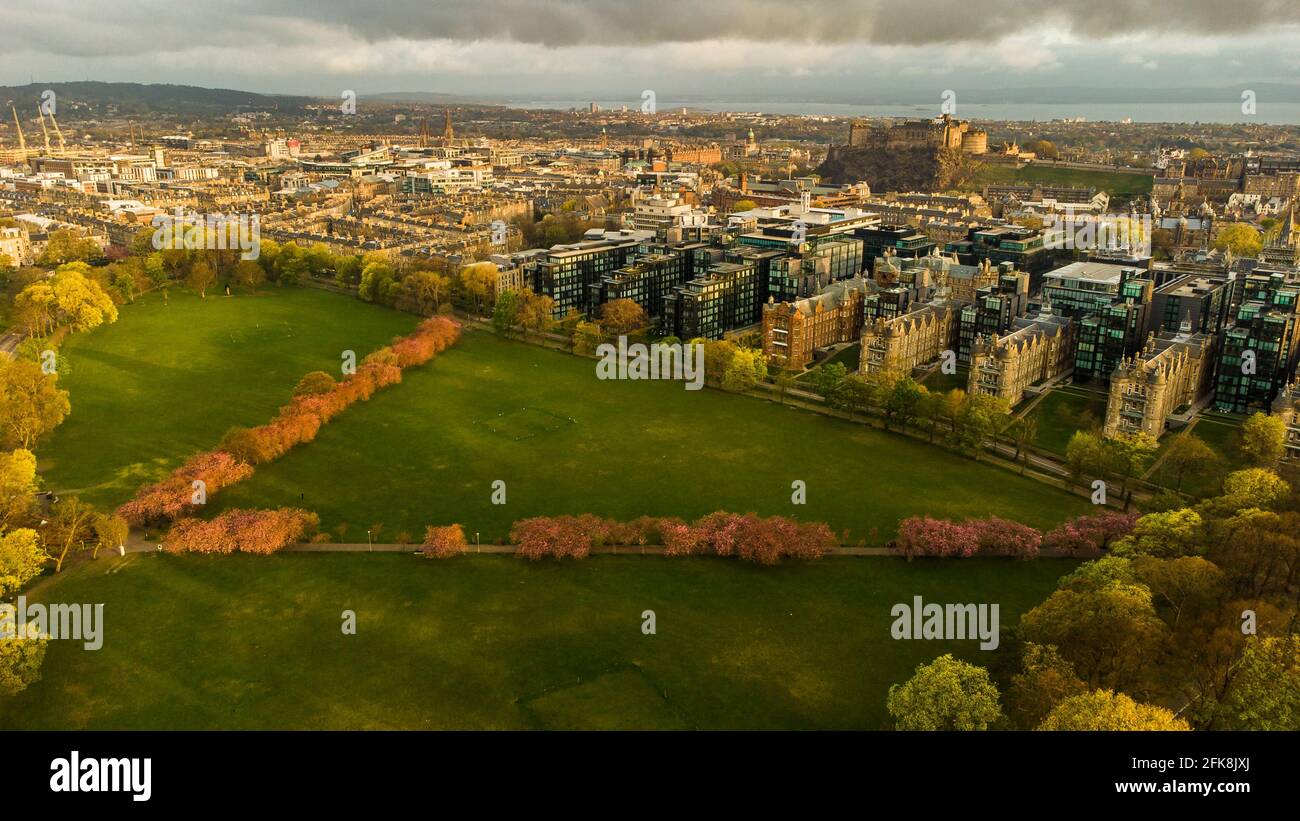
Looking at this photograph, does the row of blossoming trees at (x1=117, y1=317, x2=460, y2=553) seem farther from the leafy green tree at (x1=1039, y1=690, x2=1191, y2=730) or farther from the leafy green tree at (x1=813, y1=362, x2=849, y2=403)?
the leafy green tree at (x1=1039, y1=690, x2=1191, y2=730)

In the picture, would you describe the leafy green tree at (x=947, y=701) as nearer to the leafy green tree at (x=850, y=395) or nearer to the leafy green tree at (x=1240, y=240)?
the leafy green tree at (x=850, y=395)

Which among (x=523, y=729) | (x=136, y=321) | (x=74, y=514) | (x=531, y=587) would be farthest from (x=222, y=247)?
(x=523, y=729)

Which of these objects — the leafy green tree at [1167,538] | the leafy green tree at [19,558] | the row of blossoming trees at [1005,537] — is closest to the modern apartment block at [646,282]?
the row of blossoming trees at [1005,537]

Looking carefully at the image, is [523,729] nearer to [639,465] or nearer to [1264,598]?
[639,465]

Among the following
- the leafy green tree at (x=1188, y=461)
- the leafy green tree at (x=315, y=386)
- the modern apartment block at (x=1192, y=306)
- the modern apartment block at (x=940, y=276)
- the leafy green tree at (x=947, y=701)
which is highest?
the modern apartment block at (x=940, y=276)

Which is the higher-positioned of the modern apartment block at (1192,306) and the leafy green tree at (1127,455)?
the modern apartment block at (1192,306)

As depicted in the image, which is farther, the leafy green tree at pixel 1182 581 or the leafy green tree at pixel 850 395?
the leafy green tree at pixel 850 395
